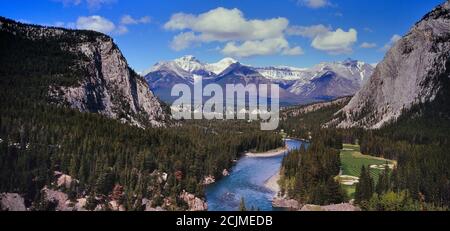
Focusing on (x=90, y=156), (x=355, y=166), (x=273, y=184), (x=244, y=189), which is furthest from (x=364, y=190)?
(x=355, y=166)

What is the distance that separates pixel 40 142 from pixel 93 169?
17.7 metres

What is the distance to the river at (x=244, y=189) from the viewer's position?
102 meters

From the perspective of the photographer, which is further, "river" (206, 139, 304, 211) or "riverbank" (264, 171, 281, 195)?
"riverbank" (264, 171, 281, 195)

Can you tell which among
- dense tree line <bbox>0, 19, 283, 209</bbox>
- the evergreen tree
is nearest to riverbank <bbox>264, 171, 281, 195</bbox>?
dense tree line <bbox>0, 19, 283, 209</bbox>

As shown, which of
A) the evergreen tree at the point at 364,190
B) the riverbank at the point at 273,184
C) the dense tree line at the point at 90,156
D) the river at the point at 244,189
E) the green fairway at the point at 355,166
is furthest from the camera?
the green fairway at the point at 355,166

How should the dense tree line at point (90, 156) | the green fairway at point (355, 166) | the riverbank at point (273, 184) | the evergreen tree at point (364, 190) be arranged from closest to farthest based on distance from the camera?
the dense tree line at point (90, 156) → the evergreen tree at point (364, 190) → the riverbank at point (273, 184) → the green fairway at point (355, 166)

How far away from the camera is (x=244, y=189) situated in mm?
119812

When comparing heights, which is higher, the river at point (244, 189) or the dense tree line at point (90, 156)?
the dense tree line at point (90, 156)

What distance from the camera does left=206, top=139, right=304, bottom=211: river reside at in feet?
336

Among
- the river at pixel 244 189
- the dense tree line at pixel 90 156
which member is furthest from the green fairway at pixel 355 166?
the dense tree line at pixel 90 156

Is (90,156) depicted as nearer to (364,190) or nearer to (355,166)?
(364,190)

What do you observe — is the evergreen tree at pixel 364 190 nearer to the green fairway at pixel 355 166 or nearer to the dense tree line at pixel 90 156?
the green fairway at pixel 355 166

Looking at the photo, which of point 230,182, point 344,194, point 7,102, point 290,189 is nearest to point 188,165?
point 230,182

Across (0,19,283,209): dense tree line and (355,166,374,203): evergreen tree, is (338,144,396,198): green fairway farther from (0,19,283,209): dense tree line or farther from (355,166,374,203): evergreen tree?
(0,19,283,209): dense tree line
